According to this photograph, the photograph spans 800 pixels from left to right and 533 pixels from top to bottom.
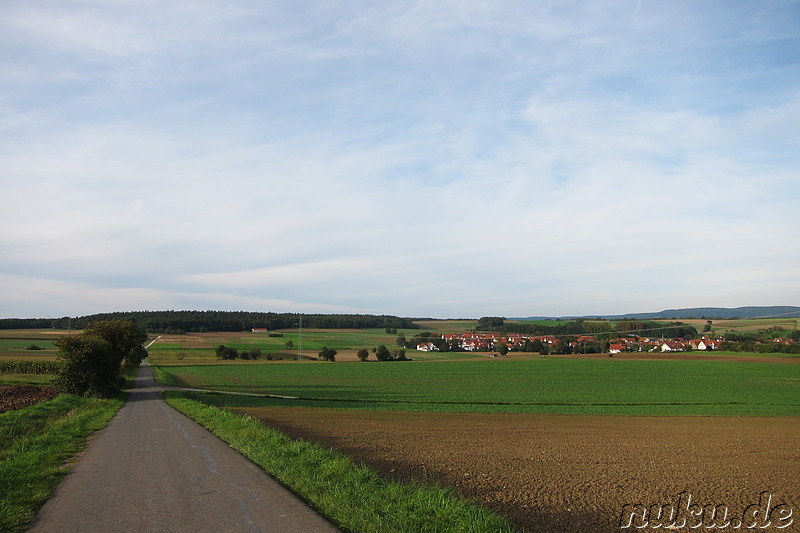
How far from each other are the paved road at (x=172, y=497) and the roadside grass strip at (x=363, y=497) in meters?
0.29

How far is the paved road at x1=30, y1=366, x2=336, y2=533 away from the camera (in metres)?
7.27

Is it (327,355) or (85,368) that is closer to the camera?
(85,368)

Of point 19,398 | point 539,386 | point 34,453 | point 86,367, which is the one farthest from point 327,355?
point 34,453

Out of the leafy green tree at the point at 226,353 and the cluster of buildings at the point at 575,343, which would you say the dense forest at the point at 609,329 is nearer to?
the cluster of buildings at the point at 575,343

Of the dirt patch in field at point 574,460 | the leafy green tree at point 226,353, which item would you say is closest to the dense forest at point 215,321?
the leafy green tree at point 226,353

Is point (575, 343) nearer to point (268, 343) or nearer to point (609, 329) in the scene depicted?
point (609, 329)

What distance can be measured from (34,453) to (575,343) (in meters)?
106

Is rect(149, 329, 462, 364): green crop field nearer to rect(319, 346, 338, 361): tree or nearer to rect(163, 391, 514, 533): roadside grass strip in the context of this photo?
rect(319, 346, 338, 361): tree

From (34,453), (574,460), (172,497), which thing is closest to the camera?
(172,497)

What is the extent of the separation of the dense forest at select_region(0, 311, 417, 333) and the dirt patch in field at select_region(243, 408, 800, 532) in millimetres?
119384

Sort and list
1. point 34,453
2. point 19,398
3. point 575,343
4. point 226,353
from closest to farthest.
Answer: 1. point 34,453
2. point 19,398
3. point 226,353
4. point 575,343

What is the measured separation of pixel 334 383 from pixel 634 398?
29.1 m

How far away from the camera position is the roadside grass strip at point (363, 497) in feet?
23.4

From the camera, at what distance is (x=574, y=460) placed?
14.2 metres
